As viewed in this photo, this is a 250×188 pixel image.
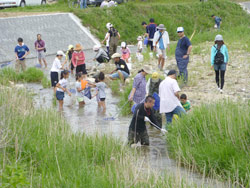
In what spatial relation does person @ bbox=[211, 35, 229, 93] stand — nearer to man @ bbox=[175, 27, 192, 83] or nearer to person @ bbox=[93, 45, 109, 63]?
man @ bbox=[175, 27, 192, 83]

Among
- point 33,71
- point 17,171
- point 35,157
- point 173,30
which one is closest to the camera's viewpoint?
point 17,171

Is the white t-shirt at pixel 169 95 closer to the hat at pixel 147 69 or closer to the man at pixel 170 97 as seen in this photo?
the man at pixel 170 97

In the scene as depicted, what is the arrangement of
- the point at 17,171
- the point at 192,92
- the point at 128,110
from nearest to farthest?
1. the point at 17,171
2. the point at 128,110
3. the point at 192,92

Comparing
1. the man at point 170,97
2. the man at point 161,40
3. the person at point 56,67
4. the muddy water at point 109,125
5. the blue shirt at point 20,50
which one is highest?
the man at point 161,40

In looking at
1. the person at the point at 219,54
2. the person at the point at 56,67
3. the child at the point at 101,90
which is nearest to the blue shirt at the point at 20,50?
the person at the point at 56,67

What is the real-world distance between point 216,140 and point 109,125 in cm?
397

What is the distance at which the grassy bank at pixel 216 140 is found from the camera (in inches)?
301

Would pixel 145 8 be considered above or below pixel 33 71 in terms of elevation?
above

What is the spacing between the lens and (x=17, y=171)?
6.23 m

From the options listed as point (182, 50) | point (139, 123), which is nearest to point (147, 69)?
point (139, 123)

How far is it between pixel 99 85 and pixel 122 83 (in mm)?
2531

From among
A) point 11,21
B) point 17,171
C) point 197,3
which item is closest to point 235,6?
point 197,3

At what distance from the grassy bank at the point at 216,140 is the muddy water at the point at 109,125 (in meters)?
0.27

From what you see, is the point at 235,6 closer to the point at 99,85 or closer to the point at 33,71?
the point at 33,71
